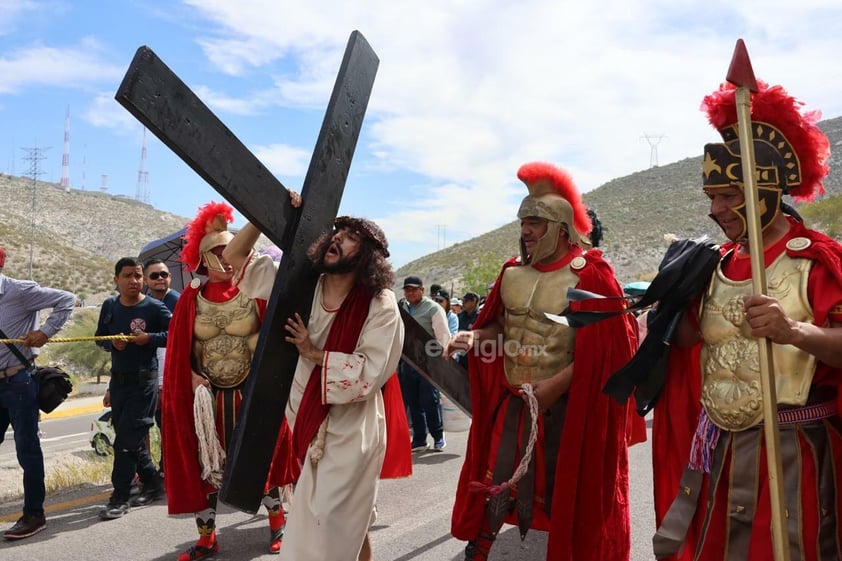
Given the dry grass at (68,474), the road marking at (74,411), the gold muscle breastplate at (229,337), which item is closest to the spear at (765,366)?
the gold muscle breastplate at (229,337)

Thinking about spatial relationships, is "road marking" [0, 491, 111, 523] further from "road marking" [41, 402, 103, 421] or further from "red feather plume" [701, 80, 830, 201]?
"road marking" [41, 402, 103, 421]

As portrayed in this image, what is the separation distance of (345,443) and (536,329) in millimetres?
1257

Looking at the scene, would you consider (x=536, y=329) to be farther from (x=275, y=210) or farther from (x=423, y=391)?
(x=423, y=391)

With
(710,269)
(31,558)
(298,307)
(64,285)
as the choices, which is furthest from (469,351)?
(64,285)

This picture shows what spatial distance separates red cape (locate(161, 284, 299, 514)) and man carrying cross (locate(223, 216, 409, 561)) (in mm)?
1097

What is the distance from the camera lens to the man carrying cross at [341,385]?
13.7ft

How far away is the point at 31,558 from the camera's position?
5.55m

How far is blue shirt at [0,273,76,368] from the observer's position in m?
6.24

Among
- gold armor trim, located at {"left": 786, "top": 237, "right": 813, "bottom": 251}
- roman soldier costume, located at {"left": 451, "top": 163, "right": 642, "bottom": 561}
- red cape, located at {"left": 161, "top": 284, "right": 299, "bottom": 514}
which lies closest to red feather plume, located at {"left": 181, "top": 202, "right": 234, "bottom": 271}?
red cape, located at {"left": 161, "top": 284, "right": 299, "bottom": 514}

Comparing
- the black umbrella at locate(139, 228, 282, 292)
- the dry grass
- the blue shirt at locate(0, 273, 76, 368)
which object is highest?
the black umbrella at locate(139, 228, 282, 292)

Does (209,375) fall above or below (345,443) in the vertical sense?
above

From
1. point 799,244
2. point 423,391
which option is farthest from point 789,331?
point 423,391

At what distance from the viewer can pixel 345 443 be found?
4.32 meters

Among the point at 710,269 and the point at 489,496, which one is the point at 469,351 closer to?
the point at 489,496
